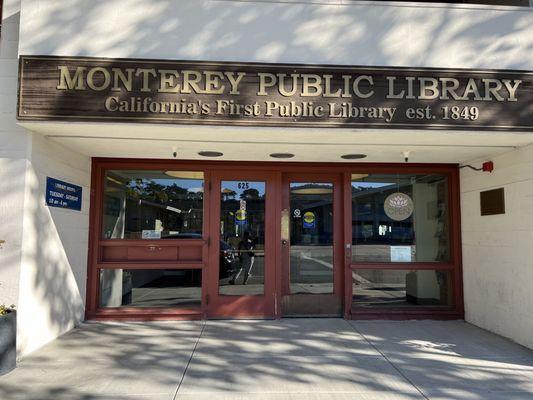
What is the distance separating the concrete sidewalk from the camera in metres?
4.13

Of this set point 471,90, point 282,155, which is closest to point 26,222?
point 282,155

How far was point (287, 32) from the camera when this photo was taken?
5.15 meters

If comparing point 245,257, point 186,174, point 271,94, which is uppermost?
A: point 271,94

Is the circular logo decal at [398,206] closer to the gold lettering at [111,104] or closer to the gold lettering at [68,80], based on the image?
the gold lettering at [111,104]

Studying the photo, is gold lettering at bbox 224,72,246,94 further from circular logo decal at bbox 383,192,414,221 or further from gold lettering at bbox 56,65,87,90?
circular logo decal at bbox 383,192,414,221

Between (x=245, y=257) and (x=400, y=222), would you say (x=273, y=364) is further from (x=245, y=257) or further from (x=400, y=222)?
(x=400, y=222)

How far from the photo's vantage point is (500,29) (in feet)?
17.3

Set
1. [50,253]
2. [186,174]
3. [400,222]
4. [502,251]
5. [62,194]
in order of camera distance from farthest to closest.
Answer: [400,222], [186,174], [502,251], [62,194], [50,253]

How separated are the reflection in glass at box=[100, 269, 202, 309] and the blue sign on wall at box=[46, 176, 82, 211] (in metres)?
1.26

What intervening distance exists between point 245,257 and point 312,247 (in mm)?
1068

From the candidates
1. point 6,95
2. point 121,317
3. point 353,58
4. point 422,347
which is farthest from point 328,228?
point 6,95

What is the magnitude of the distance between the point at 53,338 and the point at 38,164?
219 cm

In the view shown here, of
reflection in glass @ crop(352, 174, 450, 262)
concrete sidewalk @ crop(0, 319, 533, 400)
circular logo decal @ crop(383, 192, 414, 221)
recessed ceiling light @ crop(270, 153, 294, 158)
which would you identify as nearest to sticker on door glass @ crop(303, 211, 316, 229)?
reflection in glass @ crop(352, 174, 450, 262)

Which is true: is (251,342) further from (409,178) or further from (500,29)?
(500,29)
